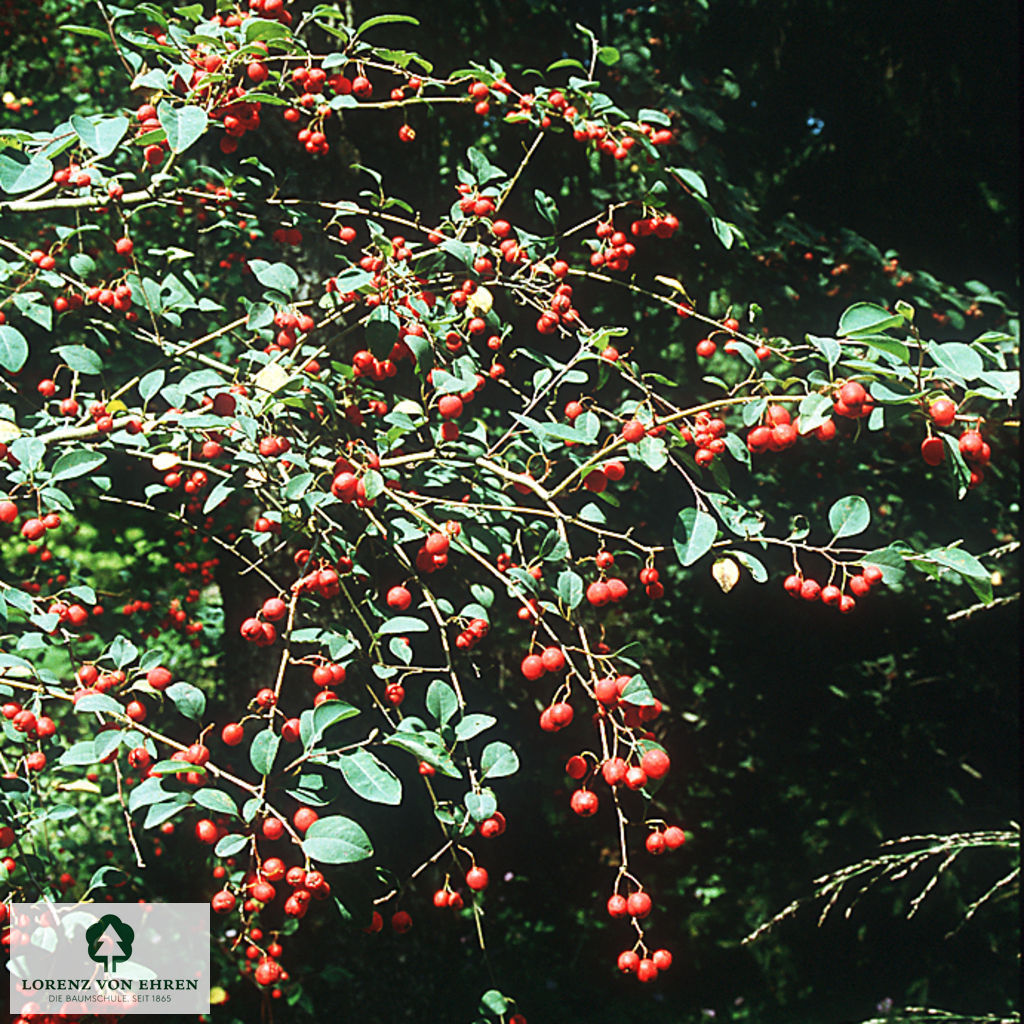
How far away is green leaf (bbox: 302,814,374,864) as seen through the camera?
100cm

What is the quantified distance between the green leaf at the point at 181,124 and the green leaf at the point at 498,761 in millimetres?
1009

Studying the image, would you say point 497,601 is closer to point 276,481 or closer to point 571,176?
point 276,481

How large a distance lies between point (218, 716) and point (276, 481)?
59.0 inches

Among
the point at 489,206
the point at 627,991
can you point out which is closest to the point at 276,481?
the point at 489,206

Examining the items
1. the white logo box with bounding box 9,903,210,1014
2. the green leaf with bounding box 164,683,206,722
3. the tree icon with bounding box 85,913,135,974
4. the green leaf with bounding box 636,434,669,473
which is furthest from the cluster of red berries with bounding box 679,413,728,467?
the tree icon with bounding box 85,913,135,974

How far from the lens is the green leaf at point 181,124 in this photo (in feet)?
4.02

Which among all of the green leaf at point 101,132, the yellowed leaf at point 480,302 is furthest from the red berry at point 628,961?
the green leaf at point 101,132

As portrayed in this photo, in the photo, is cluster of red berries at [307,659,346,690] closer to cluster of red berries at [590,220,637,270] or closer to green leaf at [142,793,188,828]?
green leaf at [142,793,188,828]

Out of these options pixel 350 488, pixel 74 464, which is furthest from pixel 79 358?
pixel 350 488

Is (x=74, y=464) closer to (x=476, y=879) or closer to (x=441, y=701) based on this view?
(x=441, y=701)

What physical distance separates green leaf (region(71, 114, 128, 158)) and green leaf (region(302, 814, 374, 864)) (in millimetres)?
1024

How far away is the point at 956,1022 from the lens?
238 cm

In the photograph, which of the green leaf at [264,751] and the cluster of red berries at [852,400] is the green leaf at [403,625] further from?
the cluster of red berries at [852,400]

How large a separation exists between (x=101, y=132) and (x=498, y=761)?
112 cm
